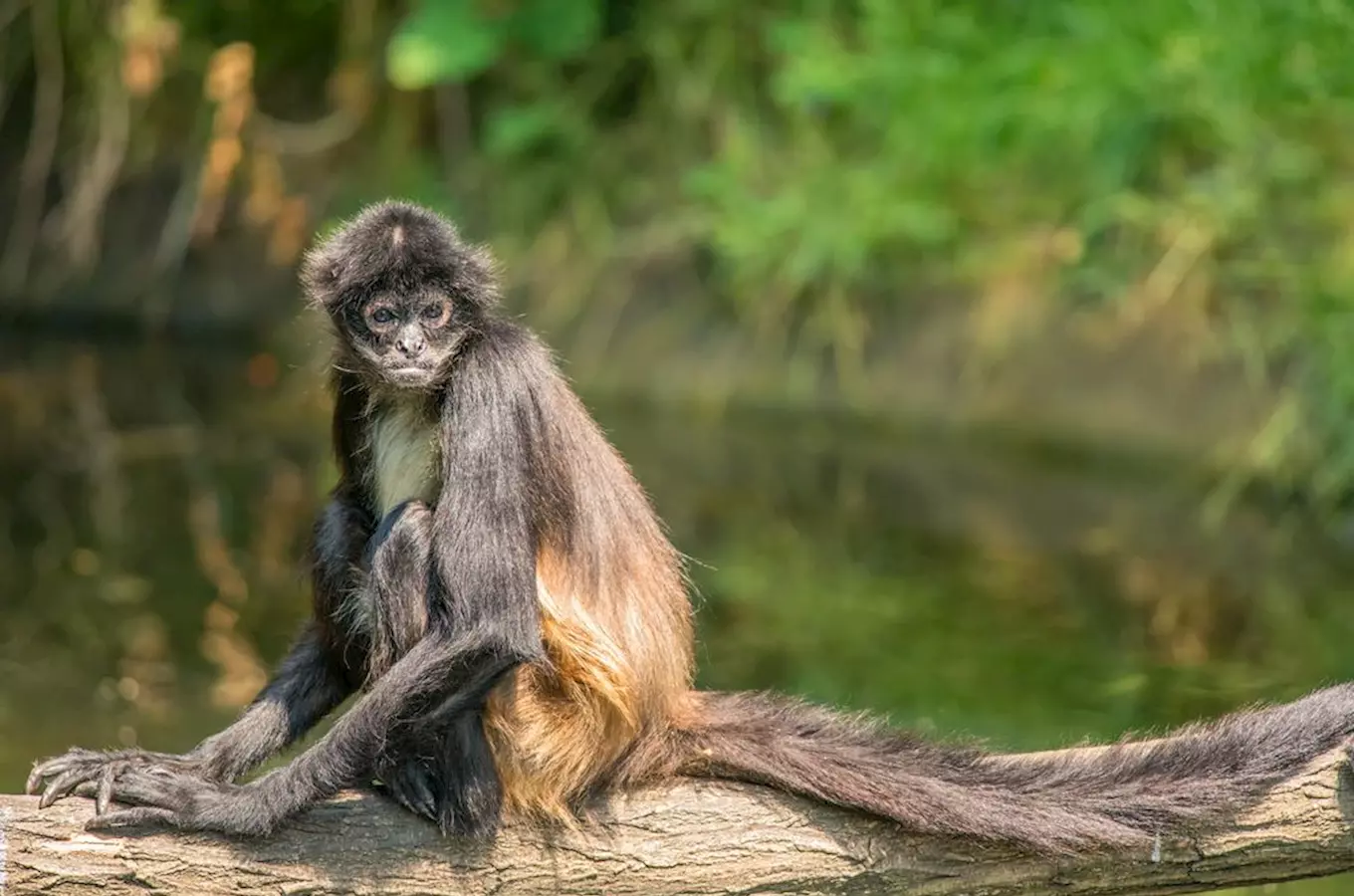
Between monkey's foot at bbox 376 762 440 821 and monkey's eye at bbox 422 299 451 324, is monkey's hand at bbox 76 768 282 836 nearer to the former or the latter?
monkey's foot at bbox 376 762 440 821

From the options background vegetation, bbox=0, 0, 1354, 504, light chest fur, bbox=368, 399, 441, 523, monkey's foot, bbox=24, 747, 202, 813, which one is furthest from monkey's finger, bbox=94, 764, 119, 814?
background vegetation, bbox=0, 0, 1354, 504

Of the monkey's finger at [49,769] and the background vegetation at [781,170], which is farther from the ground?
the background vegetation at [781,170]

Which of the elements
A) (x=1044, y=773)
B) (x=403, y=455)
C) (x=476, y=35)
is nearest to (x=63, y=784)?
(x=403, y=455)

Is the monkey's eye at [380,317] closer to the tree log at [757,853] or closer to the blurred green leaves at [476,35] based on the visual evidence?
the tree log at [757,853]

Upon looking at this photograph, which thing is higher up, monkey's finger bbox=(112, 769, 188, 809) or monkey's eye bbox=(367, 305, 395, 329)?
monkey's eye bbox=(367, 305, 395, 329)

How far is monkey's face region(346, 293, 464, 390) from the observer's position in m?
5.55

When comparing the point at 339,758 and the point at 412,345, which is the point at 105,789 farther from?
the point at 412,345

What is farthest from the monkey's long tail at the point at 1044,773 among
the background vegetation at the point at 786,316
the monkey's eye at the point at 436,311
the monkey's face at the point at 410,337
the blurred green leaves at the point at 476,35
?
the blurred green leaves at the point at 476,35

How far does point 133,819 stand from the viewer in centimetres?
495

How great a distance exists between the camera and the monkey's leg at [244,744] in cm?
511

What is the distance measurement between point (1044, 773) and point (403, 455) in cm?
221

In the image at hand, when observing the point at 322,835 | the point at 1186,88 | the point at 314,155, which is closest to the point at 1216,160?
the point at 1186,88

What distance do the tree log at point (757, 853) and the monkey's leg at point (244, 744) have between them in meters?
0.10

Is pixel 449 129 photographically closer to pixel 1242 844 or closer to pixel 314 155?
pixel 314 155
